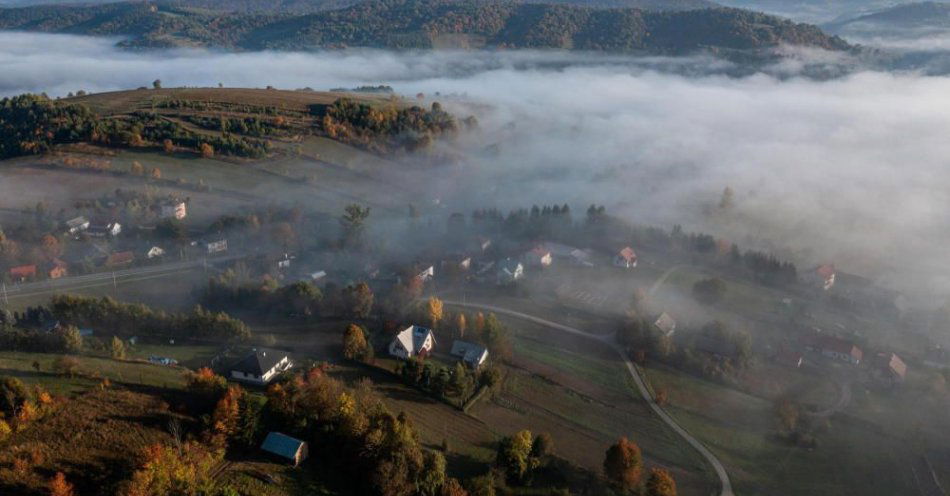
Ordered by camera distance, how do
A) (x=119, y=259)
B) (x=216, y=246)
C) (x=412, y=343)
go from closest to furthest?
1. (x=412, y=343)
2. (x=119, y=259)
3. (x=216, y=246)

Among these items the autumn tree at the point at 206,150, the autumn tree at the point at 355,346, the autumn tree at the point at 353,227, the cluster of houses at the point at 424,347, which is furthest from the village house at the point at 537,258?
the autumn tree at the point at 206,150

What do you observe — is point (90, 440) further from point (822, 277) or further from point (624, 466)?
point (822, 277)

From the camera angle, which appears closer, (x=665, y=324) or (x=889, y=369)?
(x=889, y=369)

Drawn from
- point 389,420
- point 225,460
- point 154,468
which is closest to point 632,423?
point 389,420

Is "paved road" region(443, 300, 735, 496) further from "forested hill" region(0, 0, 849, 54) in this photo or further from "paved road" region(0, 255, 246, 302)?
"forested hill" region(0, 0, 849, 54)

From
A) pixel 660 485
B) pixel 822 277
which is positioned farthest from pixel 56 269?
pixel 822 277

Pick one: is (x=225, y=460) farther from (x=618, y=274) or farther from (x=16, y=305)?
(x=618, y=274)

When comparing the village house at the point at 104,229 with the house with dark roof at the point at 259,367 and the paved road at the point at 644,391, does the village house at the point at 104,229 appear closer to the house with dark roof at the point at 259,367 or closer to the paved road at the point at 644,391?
the house with dark roof at the point at 259,367
